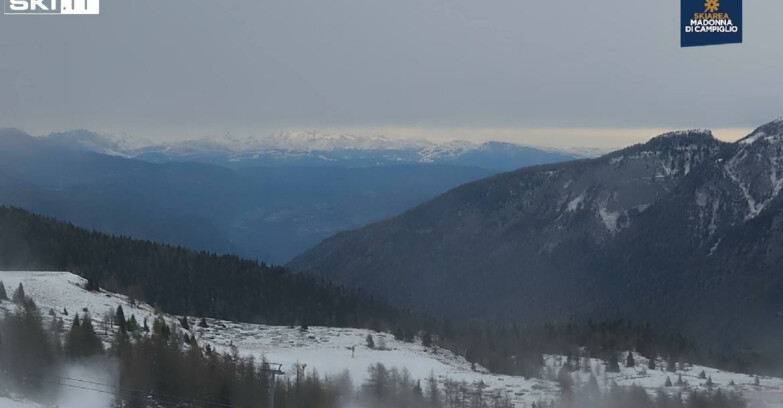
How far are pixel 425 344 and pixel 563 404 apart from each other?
39369mm

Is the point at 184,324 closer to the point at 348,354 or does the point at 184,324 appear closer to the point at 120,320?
the point at 348,354

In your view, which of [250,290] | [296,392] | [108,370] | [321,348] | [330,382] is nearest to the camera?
[108,370]

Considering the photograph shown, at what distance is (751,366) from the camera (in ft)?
573

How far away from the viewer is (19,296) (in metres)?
103

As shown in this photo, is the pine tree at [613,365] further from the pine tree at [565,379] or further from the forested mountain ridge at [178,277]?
the forested mountain ridge at [178,277]

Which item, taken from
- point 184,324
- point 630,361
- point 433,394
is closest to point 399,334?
point 630,361

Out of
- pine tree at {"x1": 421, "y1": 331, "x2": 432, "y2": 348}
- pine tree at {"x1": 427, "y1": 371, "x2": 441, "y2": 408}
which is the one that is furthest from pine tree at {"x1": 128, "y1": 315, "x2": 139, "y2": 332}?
pine tree at {"x1": 421, "y1": 331, "x2": 432, "y2": 348}

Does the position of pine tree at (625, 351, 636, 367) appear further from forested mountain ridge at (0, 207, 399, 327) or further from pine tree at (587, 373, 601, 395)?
forested mountain ridge at (0, 207, 399, 327)

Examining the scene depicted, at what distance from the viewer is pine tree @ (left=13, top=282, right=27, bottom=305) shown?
101m

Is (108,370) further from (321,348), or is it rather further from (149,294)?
(149,294)

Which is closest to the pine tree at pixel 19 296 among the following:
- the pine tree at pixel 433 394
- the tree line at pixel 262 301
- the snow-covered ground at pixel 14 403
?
the snow-covered ground at pixel 14 403

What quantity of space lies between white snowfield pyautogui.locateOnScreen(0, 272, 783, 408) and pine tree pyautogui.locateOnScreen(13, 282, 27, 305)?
4.04ft

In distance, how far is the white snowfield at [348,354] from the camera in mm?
112125

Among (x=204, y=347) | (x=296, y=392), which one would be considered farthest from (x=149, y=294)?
(x=296, y=392)
